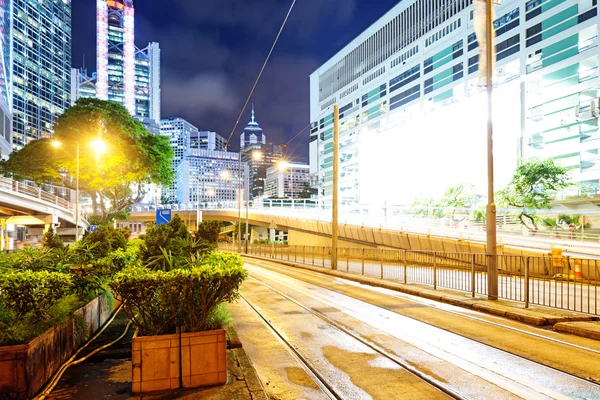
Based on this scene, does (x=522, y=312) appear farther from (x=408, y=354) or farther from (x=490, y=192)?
(x=408, y=354)

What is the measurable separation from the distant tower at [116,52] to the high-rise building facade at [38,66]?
1215 cm

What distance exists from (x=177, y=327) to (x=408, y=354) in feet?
13.0

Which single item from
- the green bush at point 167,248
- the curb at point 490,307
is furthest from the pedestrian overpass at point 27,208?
the curb at point 490,307

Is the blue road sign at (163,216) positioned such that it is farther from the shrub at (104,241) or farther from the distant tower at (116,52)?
the distant tower at (116,52)

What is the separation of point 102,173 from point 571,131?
52.1 m

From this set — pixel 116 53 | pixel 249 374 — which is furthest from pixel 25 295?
pixel 116 53

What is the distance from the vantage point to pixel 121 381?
5852 millimetres

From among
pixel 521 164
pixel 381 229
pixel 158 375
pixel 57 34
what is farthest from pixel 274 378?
pixel 57 34

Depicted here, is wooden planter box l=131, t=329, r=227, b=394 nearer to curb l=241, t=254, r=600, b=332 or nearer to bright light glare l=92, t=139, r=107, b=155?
curb l=241, t=254, r=600, b=332

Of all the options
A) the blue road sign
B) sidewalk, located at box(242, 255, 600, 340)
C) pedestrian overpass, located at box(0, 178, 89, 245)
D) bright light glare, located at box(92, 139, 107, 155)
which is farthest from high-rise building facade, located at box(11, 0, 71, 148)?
sidewalk, located at box(242, 255, 600, 340)

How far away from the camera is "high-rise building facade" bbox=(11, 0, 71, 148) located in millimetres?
118938

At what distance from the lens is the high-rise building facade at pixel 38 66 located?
119 metres

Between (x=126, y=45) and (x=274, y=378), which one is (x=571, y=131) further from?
(x=126, y=45)

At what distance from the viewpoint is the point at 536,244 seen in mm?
22734
